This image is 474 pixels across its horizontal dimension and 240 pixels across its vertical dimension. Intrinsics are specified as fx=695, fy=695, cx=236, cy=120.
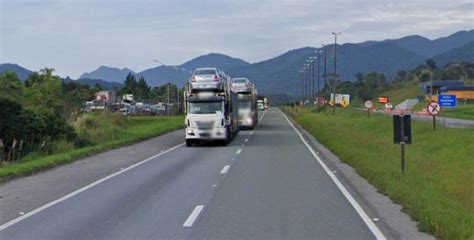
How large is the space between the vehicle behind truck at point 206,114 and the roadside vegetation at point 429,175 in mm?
5289

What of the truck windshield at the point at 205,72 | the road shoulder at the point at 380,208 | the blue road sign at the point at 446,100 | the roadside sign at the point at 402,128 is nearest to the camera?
the road shoulder at the point at 380,208

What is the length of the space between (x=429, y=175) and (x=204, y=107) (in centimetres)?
1700

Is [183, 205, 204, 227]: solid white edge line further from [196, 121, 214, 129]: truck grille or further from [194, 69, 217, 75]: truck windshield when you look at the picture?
[194, 69, 217, 75]: truck windshield

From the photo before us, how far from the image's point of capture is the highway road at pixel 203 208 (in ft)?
34.1

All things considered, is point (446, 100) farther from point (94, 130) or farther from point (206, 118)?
point (94, 130)

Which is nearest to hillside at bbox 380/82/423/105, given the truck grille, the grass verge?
the grass verge

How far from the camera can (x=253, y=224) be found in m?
11.1

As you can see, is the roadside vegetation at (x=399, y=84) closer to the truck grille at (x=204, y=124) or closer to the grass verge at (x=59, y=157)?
the grass verge at (x=59, y=157)

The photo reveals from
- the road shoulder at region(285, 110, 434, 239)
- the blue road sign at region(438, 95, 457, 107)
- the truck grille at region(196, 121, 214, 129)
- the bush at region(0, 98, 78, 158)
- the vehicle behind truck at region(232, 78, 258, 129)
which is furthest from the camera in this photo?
the vehicle behind truck at region(232, 78, 258, 129)

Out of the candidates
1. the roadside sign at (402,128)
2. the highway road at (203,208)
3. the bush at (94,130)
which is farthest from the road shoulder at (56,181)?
the roadside sign at (402,128)

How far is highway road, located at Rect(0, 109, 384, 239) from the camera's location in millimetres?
10397

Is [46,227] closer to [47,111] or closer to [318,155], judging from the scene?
[318,155]

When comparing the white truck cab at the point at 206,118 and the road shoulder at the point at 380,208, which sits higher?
the white truck cab at the point at 206,118

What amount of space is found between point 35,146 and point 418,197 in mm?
20087
